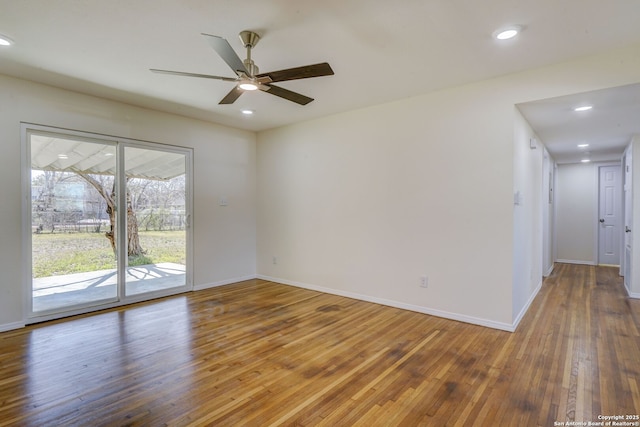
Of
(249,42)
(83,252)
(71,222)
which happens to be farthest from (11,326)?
(249,42)

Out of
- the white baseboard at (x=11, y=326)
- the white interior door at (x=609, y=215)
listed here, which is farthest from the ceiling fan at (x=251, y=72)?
the white interior door at (x=609, y=215)

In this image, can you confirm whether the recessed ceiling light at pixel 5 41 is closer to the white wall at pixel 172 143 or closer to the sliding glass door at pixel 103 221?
the white wall at pixel 172 143

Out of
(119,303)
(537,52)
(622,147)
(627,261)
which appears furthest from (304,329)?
(622,147)

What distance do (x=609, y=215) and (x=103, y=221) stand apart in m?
9.23

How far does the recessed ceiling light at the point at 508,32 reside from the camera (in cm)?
236

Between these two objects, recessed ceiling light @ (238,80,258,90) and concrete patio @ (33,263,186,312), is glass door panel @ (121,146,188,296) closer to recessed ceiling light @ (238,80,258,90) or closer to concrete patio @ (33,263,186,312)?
concrete patio @ (33,263,186,312)

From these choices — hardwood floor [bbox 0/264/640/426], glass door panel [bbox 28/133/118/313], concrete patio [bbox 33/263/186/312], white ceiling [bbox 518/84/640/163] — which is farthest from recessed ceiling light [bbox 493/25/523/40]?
concrete patio [bbox 33/263/186/312]

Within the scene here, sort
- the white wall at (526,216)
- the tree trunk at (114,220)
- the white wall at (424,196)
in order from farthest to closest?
the tree trunk at (114,220)
the white wall at (526,216)
the white wall at (424,196)

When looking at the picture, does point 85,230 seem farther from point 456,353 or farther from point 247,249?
point 456,353

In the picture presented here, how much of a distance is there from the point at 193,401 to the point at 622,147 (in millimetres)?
7020

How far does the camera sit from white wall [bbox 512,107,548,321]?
335 centimetres

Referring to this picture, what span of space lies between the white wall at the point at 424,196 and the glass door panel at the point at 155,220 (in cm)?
164

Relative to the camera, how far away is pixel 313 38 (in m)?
2.55

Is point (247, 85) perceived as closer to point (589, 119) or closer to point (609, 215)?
point (589, 119)
